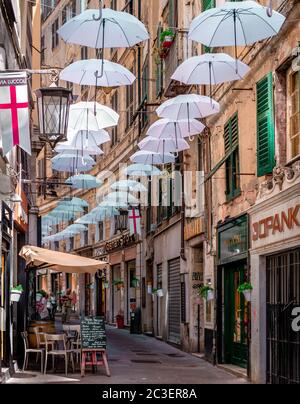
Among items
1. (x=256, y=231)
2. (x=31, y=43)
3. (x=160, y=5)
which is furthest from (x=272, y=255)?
(x=160, y=5)

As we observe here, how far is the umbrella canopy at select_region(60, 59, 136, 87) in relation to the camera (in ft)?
56.7

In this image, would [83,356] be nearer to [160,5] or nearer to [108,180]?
[160,5]

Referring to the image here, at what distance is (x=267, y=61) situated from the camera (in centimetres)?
1574

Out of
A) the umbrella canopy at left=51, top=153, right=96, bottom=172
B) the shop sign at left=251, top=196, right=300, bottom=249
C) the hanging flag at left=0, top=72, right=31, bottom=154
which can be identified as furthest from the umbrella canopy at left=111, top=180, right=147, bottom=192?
the hanging flag at left=0, top=72, right=31, bottom=154

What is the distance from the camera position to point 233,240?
1870cm

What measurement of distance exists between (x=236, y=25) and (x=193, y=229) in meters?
11.0

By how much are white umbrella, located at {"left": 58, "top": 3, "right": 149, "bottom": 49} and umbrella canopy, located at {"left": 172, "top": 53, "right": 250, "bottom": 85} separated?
1.21 meters

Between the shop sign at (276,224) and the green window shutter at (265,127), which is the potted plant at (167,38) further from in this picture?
the shop sign at (276,224)

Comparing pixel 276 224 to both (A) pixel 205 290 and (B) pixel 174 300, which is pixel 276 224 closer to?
(A) pixel 205 290

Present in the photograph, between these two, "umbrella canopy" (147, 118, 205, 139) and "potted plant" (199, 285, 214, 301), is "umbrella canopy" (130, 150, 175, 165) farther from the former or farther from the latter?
"potted plant" (199, 285, 214, 301)

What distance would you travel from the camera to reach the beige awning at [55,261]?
18.9m

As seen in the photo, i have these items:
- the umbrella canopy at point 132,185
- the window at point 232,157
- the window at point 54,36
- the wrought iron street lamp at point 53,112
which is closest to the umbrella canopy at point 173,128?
the window at point 232,157

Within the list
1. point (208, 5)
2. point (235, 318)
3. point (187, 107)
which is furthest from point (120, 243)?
point (187, 107)

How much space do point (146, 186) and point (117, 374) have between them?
46.7ft
